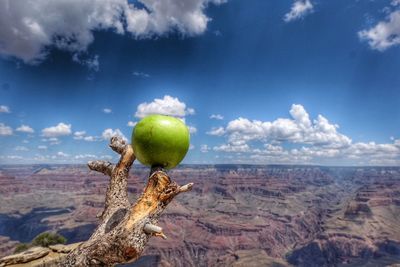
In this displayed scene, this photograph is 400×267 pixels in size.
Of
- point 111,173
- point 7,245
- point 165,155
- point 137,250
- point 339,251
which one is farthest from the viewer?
point 339,251

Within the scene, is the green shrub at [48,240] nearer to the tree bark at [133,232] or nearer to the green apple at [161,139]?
the tree bark at [133,232]

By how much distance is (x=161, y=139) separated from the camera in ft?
9.38

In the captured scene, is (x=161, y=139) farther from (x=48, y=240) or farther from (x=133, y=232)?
(x=48, y=240)

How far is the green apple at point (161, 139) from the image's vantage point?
285cm

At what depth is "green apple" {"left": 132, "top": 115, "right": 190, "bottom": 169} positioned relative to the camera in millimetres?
2854

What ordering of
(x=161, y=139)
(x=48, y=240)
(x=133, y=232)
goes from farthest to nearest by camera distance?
(x=48, y=240), (x=161, y=139), (x=133, y=232)

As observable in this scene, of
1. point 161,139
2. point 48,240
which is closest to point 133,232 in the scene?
point 161,139

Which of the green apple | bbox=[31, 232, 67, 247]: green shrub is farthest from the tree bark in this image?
bbox=[31, 232, 67, 247]: green shrub

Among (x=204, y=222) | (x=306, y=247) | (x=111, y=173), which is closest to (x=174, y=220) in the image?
(x=204, y=222)

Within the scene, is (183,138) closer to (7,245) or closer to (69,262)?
(69,262)

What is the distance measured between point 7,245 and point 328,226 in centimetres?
16706

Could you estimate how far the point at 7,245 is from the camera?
147125mm

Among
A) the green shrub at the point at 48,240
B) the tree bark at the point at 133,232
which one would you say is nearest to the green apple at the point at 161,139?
the tree bark at the point at 133,232

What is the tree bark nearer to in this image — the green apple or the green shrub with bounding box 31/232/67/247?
the green apple
